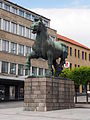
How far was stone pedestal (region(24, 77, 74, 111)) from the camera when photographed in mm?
15508

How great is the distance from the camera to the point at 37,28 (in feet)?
52.6

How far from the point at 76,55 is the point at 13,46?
28.6 metres

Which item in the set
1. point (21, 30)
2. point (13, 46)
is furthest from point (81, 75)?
point (21, 30)

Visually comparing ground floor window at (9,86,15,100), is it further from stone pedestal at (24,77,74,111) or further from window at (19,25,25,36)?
stone pedestal at (24,77,74,111)

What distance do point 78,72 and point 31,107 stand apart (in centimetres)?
1392

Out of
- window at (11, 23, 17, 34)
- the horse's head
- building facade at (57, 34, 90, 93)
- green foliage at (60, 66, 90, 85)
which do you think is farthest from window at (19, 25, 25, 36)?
the horse's head

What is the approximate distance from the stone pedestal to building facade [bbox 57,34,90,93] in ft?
159

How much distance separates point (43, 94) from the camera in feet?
50.9

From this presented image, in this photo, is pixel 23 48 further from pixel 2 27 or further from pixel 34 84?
pixel 34 84

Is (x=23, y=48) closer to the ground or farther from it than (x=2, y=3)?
closer to the ground

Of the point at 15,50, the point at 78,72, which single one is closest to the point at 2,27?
the point at 15,50

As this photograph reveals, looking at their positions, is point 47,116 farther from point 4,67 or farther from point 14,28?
point 14,28

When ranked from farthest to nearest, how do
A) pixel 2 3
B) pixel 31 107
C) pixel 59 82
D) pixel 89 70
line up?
pixel 2 3 < pixel 89 70 < pixel 59 82 < pixel 31 107

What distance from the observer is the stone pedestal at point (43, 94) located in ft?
50.9
